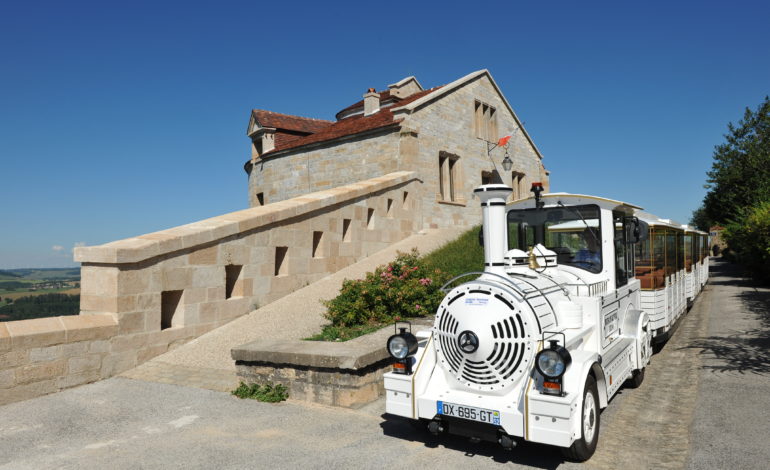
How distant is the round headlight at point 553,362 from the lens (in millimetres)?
3756

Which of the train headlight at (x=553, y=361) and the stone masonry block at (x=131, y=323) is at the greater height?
the train headlight at (x=553, y=361)

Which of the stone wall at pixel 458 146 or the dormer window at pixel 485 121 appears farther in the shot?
the dormer window at pixel 485 121

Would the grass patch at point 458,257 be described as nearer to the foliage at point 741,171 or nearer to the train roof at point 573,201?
the train roof at point 573,201

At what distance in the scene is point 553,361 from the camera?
3.80 m

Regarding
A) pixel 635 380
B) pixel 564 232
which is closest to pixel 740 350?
pixel 635 380

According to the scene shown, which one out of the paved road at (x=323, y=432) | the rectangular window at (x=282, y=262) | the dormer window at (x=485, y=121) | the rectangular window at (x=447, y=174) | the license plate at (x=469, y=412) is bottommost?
the paved road at (x=323, y=432)

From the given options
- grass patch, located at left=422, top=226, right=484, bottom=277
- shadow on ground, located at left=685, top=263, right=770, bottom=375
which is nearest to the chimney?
grass patch, located at left=422, top=226, right=484, bottom=277

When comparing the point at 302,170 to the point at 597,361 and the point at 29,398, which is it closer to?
the point at 29,398

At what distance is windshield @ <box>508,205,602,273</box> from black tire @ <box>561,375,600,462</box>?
1800 millimetres

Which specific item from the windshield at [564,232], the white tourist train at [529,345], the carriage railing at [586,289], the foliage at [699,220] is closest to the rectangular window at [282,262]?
the windshield at [564,232]

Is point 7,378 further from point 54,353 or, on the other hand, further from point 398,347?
point 398,347

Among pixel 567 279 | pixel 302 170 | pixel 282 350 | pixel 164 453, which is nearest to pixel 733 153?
pixel 302 170

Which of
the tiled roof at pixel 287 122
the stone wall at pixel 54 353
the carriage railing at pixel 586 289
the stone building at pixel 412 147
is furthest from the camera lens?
the tiled roof at pixel 287 122

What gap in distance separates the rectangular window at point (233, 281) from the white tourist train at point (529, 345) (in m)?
6.17
